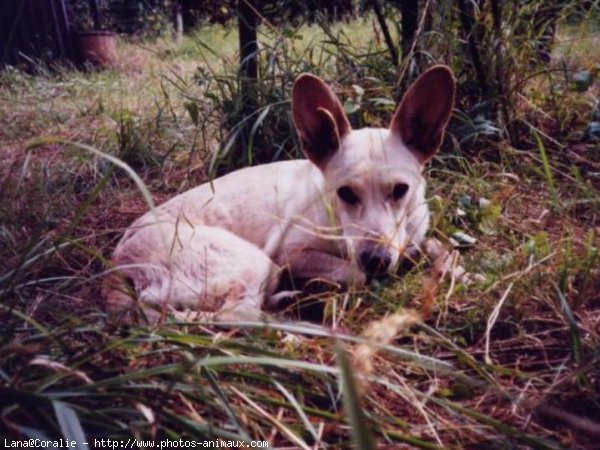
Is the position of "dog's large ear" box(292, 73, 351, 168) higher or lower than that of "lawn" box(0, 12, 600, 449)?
higher

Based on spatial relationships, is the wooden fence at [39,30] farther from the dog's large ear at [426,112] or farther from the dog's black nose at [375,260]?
the dog's black nose at [375,260]

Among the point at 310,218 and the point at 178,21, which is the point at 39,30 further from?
the point at 310,218

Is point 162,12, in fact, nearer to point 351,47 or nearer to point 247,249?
point 351,47

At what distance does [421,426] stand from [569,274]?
0.90m

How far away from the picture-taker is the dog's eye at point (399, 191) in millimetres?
2584

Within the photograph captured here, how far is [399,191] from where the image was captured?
2602 millimetres

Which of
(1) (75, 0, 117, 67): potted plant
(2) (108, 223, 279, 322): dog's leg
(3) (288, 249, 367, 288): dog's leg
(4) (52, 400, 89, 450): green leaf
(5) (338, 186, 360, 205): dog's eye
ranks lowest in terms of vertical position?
(3) (288, 249, 367, 288): dog's leg

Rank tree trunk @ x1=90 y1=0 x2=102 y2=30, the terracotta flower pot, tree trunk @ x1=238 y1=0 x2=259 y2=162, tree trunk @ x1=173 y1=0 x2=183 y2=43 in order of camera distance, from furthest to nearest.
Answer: tree trunk @ x1=173 y1=0 x2=183 y2=43
tree trunk @ x1=90 y1=0 x2=102 y2=30
the terracotta flower pot
tree trunk @ x1=238 y1=0 x2=259 y2=162

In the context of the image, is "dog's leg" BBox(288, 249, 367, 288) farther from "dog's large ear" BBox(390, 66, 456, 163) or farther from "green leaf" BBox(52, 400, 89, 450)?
"green leaf" BBox(52, 400, 89, 450)

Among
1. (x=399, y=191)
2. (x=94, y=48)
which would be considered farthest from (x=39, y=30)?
(x=399, y=191)

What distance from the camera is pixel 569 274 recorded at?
6.91 ft

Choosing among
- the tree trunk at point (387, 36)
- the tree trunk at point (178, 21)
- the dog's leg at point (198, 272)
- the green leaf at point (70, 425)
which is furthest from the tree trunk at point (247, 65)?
the tree trunk at point (178, 21)

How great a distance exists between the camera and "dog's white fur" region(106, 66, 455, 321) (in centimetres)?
241

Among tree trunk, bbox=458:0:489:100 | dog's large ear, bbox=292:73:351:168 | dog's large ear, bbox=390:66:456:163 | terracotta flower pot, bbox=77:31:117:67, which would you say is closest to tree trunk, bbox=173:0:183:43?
terracotta flower pot, bbox=77:31:117:67
